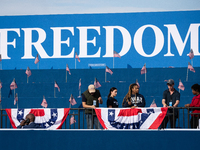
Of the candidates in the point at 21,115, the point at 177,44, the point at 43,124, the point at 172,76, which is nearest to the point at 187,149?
the point at 43,124

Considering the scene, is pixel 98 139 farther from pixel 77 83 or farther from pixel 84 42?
pixel 84 42

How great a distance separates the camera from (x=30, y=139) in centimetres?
738

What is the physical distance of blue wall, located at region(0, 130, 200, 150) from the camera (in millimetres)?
7102

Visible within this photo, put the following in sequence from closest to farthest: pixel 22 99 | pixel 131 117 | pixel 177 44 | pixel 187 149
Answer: pixel 187 149
pixel 131 117
pixel 22 99
pixel 177 44

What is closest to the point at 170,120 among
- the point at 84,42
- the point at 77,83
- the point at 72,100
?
the point at 72,100

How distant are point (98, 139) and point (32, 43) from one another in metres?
7.98

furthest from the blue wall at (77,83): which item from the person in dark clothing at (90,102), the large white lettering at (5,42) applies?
the person in dark clothing at (90,102)

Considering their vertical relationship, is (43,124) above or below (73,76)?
below

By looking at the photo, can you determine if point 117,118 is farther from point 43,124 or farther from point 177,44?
point 177,44

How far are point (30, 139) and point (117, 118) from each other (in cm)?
178

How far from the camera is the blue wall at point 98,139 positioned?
710 cm

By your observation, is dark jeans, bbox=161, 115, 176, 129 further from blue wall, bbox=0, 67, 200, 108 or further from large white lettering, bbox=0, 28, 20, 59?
large white lettering, bbox=0, 28, 20, 59

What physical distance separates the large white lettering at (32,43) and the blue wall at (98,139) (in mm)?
7288

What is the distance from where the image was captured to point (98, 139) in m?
7.29
